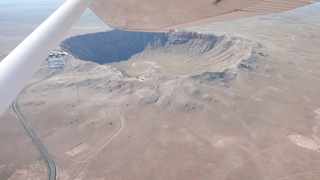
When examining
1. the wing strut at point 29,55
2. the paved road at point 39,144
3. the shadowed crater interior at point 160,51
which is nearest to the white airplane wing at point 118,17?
the wing strut at point 29,55

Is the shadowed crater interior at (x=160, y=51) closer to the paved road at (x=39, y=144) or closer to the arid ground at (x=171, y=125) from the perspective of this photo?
the arid ground at (x=171, y=125)

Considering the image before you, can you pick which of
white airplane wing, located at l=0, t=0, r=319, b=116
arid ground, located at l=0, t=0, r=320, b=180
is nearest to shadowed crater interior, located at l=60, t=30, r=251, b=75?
arid ground, located at l=0, t=0, r=320, b=180

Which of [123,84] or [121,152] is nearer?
[121,152]

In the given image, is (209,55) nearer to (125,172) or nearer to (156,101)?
(156,101)

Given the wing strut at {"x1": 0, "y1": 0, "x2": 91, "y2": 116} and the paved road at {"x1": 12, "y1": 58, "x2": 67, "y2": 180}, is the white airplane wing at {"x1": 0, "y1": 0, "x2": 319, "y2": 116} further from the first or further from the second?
the paved road at {"x1": 12, "y1": 58, "x2": 67, "y2": 180}

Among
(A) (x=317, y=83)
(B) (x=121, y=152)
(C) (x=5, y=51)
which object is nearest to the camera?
(B) (x=121, y=152)

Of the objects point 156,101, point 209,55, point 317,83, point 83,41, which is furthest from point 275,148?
point 83,41
